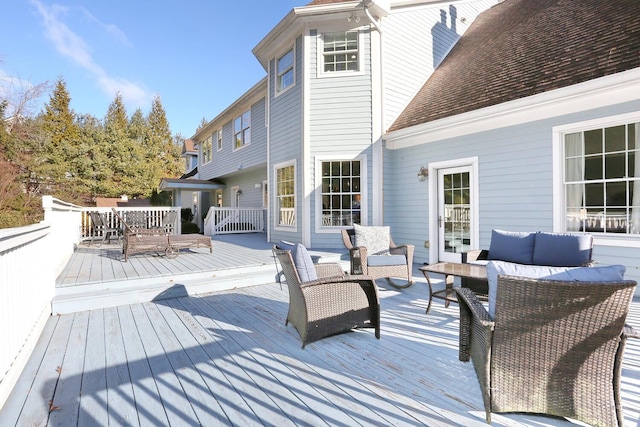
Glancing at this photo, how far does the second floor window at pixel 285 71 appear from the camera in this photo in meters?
8.18

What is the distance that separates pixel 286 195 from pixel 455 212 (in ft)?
13.8

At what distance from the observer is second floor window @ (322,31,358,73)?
741 centimetres

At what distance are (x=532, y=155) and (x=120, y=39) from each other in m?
19.8

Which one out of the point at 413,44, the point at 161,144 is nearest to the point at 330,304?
the point at 413,44

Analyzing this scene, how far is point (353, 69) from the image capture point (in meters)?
7.41

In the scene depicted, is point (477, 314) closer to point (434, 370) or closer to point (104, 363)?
point (434, 370)

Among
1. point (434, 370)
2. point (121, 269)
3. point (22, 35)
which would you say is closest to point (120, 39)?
point (22, 35)

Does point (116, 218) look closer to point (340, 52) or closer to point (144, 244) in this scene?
point (144, 244)

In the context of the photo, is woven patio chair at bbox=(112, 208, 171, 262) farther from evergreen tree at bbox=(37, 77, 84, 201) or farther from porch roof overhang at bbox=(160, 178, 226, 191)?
evergreen tree at bbox=(37, 77, 84, 201)

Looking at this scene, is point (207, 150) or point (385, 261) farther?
point (207, 150)

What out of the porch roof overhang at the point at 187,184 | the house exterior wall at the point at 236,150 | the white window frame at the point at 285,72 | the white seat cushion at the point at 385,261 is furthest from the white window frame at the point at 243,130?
the white seat cushion at the point at 385,261

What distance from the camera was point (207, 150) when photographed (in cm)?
1627

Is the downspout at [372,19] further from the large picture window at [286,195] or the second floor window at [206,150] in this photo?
the second floor window at [206,150]

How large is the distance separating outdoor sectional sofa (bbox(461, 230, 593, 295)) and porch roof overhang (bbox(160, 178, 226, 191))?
12916mm
